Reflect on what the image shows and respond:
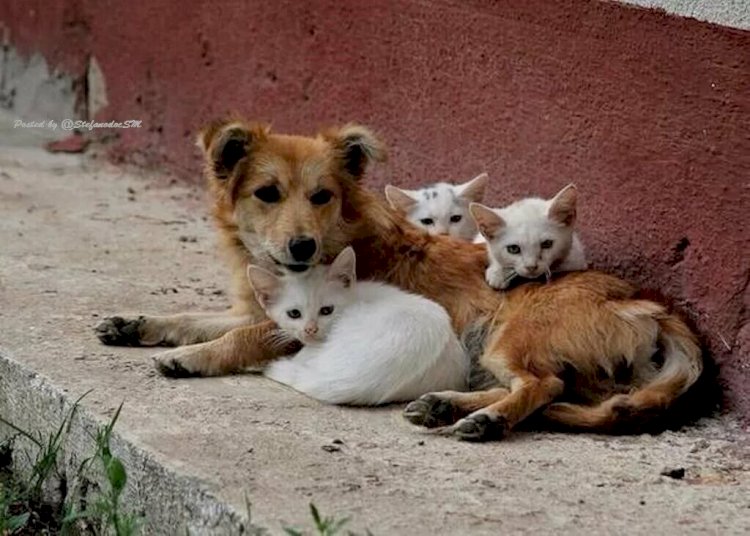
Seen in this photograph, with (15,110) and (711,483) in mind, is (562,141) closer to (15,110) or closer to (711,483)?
(711,483)

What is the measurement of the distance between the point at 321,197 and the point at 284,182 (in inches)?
5.5

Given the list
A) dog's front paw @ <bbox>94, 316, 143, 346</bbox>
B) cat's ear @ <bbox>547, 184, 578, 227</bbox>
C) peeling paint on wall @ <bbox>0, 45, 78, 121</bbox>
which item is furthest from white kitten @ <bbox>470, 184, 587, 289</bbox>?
peeling paint on wall @ <bbox>0, 45, 78, 121</bbox>

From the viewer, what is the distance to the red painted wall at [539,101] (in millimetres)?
5371

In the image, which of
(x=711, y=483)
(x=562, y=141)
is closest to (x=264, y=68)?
(x=562, y=141)

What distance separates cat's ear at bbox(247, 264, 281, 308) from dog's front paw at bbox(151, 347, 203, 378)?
312 mm

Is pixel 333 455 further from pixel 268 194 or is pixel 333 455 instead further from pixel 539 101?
pixel 539 101

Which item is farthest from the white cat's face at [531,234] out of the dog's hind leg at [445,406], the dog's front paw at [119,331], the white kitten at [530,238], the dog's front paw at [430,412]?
the dog's front paw at [119,331]

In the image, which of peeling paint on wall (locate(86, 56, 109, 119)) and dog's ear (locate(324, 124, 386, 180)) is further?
peeling paint on wall (locate(86, 56, 109, 119))

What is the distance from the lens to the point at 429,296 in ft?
18.7

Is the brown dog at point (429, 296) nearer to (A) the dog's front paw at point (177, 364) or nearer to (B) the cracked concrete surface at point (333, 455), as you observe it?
(A) the dog's front paw at point (177, 364)

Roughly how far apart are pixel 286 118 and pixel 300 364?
258 cm

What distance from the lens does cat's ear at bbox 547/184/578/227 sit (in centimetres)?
557

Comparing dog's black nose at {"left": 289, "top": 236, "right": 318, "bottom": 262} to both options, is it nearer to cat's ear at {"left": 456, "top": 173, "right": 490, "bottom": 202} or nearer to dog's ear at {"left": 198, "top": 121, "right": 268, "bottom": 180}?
dog's ear at {"left": 198, "top": 121, "right": 268, "bottom": 180}

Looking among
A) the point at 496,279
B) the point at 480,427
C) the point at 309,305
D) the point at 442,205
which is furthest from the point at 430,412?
the point at 442,205
